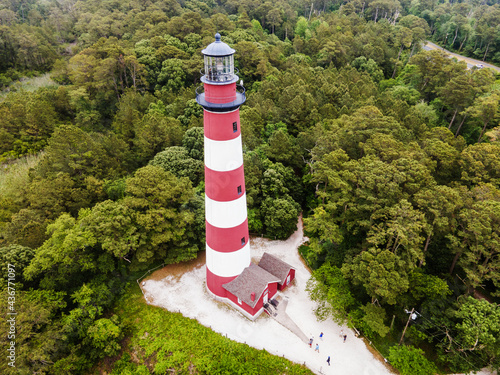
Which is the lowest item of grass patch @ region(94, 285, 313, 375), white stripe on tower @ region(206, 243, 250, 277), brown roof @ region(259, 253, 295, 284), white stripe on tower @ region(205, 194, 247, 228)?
grass patch @ region(94, 285, 313, 375)

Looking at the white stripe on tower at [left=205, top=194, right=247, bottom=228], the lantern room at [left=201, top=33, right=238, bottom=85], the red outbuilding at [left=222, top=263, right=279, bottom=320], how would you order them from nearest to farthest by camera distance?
the lantern room at [left=201, top=33, right=238, bottom=85] → the white stripe on tower at [left=205, top=194, right=247, bottom=228] → the red outbuilding at [left=222, top=263, right=279, bottom=320]

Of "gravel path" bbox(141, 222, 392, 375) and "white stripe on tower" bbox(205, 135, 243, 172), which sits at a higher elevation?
"white stripe on tower" bbox(205, 135, 243, 172)

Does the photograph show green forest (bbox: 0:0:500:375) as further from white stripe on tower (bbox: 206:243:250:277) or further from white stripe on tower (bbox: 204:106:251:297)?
white stripe on tower (bbox: 204:106:251:297)

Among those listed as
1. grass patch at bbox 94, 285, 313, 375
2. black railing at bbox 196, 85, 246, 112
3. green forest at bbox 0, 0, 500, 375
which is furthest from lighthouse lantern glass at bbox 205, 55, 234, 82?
grass patch at bbox 94, 285, 313, 375

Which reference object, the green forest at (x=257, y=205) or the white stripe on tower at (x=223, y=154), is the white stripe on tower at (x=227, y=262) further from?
the white stripe on tower at (x=223, y=154)

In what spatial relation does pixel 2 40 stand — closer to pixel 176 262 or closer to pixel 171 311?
pixel 176 262

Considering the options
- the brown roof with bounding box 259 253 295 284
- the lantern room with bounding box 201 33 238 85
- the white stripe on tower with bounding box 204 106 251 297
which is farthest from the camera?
the brown roof with bounding box 259 253 295 284
